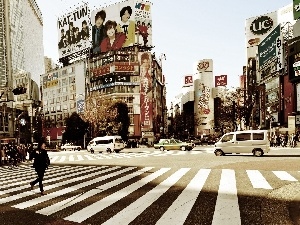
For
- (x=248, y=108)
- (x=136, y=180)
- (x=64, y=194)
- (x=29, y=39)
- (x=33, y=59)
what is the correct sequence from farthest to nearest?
(x=33, y=59) < (x=29, y=39) < (x=248, y=108) < (x=136, y=180) < (x=64, y=194)

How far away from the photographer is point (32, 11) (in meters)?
126

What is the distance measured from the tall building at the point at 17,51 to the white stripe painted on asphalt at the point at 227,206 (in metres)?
40.8

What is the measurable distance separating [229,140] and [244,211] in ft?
60.3

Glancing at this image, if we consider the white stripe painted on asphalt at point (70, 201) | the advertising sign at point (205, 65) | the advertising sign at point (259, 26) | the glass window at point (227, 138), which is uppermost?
the advertising sign at point (259, 26)

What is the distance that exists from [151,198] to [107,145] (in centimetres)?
3127

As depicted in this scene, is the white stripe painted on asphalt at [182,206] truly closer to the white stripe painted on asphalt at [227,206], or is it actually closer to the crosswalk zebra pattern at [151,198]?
the crosswalk zebra pattern at [151,198]

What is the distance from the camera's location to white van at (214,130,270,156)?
2359 cm

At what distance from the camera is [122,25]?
8031 centimetres

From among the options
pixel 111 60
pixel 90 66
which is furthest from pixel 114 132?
pixel 90 66

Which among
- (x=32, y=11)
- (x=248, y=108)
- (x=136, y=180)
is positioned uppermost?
(x=32, y=11)

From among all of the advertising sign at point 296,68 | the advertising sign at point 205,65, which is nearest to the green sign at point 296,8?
the advertising sign at point 296,68

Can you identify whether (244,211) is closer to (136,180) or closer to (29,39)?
(136,180)

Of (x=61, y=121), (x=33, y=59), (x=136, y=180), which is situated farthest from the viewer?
(x=33, y=59)

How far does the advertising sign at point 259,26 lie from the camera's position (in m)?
89.6
